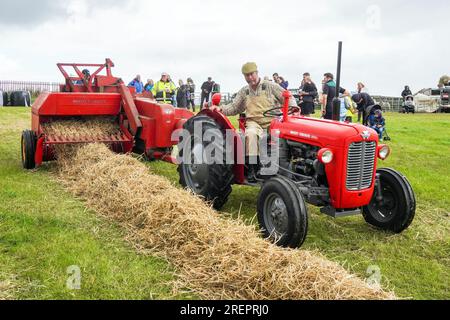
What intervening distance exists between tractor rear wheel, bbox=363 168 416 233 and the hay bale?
4.08 ft

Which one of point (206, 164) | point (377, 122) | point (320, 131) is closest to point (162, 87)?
point (377, 122)

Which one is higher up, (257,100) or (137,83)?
(137,83)

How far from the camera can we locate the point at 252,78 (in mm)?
5363

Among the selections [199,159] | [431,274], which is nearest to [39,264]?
[199,159]

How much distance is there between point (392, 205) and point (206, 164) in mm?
2012

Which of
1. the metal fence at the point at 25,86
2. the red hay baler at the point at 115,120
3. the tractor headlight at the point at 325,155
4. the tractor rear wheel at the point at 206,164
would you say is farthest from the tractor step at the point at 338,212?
the metal fence at the point at 25,86

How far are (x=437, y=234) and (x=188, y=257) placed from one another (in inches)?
106

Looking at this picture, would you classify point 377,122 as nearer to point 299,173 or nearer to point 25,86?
point 299,173

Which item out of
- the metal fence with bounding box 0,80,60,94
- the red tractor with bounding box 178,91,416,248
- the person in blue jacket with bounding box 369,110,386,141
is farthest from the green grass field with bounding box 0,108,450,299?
the metal fence with bounding box 0,80,60,94

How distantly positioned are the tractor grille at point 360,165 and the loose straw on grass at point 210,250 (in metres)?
0.87

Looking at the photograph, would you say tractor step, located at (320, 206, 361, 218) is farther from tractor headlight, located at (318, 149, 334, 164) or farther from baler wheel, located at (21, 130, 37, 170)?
baler wheel, located at (21, 130, 37, 170)

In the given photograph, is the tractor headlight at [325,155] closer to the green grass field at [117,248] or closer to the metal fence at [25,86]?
the green grass field at [117,248]
